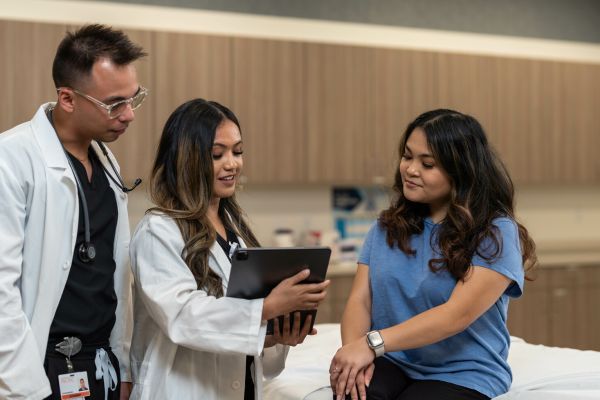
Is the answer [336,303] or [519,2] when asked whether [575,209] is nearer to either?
[519,2]

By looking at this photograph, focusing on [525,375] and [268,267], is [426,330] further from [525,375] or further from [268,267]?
[525,375]

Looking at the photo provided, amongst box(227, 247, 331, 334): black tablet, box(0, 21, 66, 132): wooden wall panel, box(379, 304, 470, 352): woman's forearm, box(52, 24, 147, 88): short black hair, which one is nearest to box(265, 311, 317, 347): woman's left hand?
box(227, 247, 331, 334): black tablet

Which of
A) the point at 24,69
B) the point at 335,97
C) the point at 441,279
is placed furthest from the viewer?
the point at 335,97

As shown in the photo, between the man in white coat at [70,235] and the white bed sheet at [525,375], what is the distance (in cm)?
54

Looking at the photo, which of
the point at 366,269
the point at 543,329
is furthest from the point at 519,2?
the point at 366,269

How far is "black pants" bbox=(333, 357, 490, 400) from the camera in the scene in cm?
220

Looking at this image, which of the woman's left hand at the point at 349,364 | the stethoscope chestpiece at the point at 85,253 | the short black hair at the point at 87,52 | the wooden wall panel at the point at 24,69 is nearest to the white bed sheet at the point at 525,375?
the woman's left hand at the point at 349,364

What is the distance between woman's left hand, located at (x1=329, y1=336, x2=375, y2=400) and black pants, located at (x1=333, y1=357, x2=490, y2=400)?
0.18ft

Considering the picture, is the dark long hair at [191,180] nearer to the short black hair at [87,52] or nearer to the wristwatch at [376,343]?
the short black hair at [87,52]

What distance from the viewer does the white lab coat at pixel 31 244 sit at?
197 centimetres

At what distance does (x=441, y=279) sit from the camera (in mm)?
2301

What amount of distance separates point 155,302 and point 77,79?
66 cm

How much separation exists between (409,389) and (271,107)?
10.5 ft

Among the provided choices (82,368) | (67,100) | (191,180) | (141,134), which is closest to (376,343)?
(191,180)
